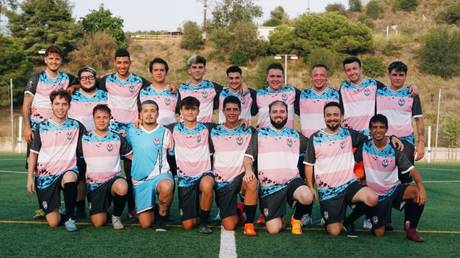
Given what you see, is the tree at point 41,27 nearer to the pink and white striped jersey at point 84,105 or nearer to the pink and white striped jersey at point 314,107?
the pink and white striped jersey at point 84,105

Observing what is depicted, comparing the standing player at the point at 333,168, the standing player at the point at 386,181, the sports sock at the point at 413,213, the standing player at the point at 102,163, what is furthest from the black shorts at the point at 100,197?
the sports sock at the point at 413,213

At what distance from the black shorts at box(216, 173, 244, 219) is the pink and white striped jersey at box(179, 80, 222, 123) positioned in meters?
1.32

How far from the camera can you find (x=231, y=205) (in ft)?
18.9

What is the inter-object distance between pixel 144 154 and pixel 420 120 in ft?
11.0

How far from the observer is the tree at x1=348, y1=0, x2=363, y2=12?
2751 inches

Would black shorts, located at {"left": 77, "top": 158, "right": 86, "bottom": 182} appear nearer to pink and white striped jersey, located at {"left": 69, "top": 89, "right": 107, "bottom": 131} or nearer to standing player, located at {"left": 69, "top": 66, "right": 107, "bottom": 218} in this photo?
standing player, located at {"left": 69, "top": 66, "right": 107, "bottom": 218}

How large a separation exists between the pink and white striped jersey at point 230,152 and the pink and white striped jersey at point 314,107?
3.56 ft

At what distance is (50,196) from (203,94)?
2.28 m

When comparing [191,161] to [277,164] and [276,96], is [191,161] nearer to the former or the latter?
[277,164]

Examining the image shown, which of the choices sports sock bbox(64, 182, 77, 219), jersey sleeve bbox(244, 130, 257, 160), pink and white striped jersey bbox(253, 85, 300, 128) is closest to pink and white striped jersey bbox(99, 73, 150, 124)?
sports sock bbox(64, 182, 77, 219)

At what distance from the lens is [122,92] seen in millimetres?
6617

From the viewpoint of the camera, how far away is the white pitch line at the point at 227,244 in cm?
458

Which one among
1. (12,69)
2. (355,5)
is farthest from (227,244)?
(355,5)

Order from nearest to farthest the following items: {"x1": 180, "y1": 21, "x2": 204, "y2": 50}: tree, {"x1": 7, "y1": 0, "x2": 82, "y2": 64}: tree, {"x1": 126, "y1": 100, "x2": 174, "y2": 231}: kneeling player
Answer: {"x1": 126, "y1": 100, "x2": 174, "y2": 231}: kneeling player < {"x1": 7, "y1": 0, "x2": 82, "y2": 64}: tree < {"x1": 180, "y1": 21, "x2": 204, "y2": 50}: tree
